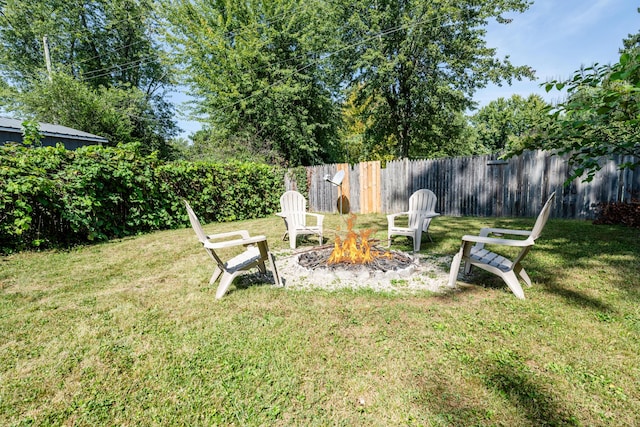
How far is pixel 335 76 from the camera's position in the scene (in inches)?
591

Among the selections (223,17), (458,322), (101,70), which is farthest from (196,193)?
(101,70)

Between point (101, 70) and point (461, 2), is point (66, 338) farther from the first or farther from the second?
point (101, 70)

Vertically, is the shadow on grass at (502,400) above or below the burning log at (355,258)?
below

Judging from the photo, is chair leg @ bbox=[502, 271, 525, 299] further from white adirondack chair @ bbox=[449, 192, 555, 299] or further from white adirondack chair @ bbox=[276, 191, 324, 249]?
white adirondack chair @ bbox=[276, 191, 324, 249]

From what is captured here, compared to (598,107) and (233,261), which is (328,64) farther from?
(598,107)

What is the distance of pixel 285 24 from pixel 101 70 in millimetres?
14536

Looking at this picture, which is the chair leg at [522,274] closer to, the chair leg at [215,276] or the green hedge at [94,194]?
the chair leg at [215,276]

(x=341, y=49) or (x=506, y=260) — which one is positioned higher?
(x=341, y=49)

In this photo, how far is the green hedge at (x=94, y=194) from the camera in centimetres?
450

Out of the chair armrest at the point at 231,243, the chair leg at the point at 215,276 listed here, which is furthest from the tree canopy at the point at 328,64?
the chair armrest at the point at 231,243

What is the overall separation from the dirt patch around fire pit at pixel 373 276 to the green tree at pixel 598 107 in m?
1.71

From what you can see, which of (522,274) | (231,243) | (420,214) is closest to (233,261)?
(231,243)

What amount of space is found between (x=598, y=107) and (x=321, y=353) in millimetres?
2842

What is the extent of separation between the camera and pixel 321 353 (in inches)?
80.4
